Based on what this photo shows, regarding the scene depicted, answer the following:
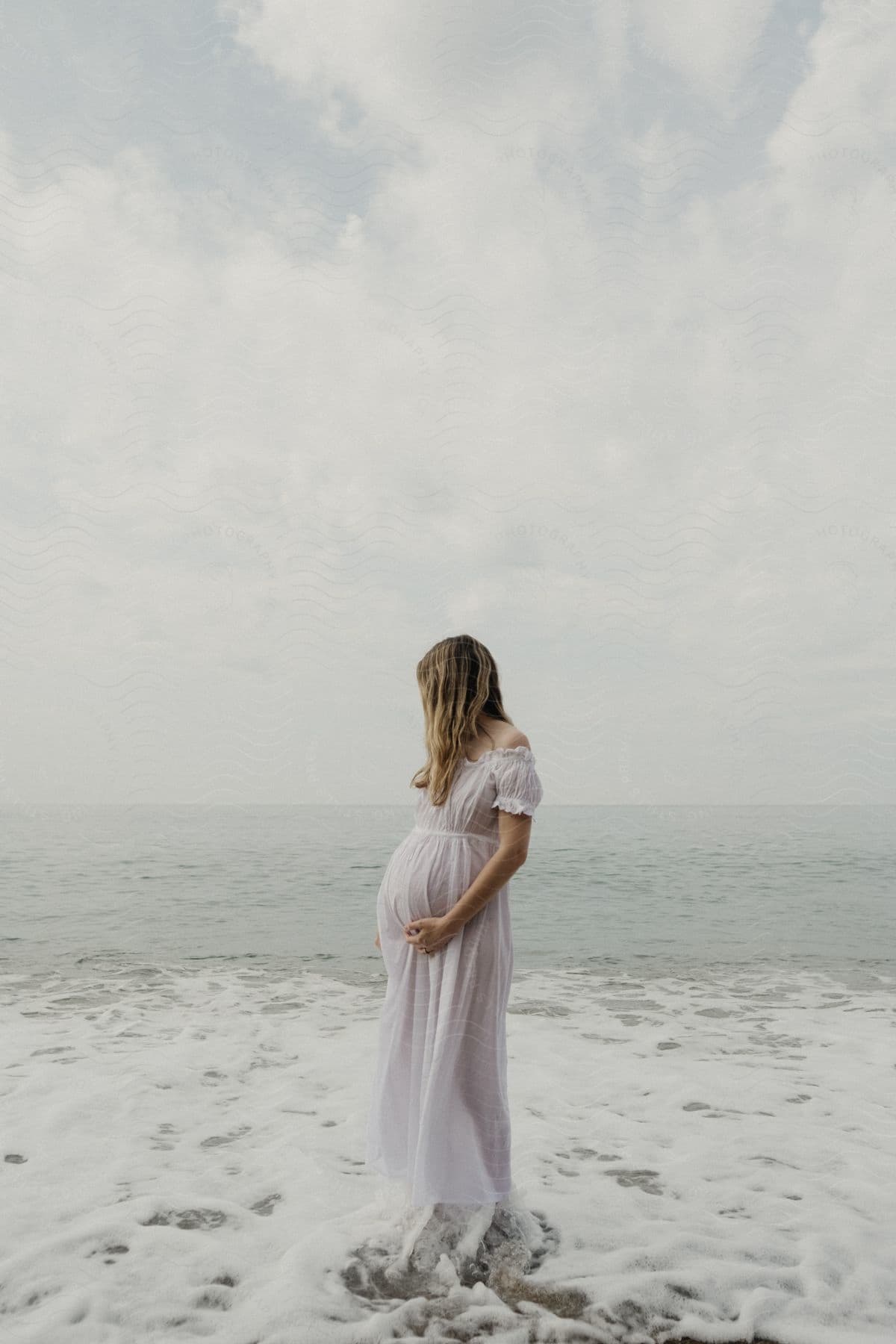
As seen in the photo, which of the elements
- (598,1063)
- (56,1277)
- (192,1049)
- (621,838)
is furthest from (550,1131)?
(621,838)

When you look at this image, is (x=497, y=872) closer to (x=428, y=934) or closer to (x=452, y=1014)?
(x=428, y=934)

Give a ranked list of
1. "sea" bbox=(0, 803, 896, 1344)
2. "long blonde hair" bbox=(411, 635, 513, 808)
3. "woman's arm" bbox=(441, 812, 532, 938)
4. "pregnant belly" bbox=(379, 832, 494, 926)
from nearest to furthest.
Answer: "sea" bbox=(0, 803, 896, 1344), "woman's arm" bbox=(441, 812, 532, 938), "pregnant belly" bbox=(379, 832, 494, 926), "long blonde hair" bbox=(411, 635, 513, 808)

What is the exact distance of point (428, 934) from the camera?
131 inches

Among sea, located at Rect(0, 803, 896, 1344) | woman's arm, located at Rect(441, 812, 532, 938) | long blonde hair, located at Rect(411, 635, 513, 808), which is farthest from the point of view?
long blonde hair, located at Rect(411, 635, 513, 808)

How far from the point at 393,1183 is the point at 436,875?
1.37m

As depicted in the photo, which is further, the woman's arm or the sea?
the woman's arm

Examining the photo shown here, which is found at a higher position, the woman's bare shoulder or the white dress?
the woman's bare shoulder

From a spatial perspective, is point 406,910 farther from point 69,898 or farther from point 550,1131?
point 69,898

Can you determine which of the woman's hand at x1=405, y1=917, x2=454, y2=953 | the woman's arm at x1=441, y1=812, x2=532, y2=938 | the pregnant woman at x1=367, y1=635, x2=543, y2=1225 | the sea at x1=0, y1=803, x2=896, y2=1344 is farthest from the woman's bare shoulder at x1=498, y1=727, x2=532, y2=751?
the sea at x1=0, y1=803, x2=896, y2=1344

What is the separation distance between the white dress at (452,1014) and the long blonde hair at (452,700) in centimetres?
7

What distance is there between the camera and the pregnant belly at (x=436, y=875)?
3.38 m

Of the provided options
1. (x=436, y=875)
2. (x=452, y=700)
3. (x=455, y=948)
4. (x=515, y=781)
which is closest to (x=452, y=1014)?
(x=455, y=948)

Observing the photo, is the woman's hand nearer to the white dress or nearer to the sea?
the white dress

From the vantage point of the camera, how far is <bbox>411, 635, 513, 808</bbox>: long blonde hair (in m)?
3.48
